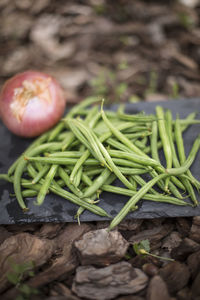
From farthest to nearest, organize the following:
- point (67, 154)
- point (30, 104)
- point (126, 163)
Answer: point (30, 104), point (67, 154), point (126, 163)

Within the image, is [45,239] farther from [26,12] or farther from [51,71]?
[26,12]

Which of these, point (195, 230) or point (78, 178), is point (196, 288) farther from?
point (78, 178)

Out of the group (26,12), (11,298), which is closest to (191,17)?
(26,12)

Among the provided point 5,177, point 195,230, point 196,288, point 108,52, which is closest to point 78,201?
point 5,177

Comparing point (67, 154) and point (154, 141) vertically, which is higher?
point (67, 154)

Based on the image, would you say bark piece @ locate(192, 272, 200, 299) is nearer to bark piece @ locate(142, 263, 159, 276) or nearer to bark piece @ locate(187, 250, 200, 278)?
bark piece @ locate(187, 250, 200, 278)

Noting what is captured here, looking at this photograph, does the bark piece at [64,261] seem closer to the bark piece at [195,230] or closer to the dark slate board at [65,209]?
the dark slate board at [65,209]
